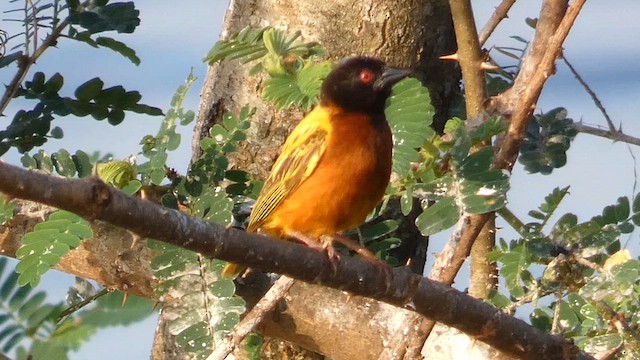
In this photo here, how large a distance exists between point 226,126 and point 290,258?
1187 millimetres

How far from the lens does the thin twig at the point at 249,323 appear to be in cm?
232

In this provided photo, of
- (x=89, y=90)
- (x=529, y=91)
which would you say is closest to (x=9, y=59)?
(x=89, y=90)

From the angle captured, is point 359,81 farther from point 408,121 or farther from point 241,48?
point 241,48

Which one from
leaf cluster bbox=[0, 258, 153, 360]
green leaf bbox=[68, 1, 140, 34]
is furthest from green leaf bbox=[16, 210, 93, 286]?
green leaf bbox=[68, 1, 140, 34]

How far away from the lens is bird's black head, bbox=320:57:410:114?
10.1ft

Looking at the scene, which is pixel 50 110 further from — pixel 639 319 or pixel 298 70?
pixel 639 319

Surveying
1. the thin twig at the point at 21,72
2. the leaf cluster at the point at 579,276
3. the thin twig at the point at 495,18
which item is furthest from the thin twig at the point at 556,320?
the thin twig at the point at 21,72

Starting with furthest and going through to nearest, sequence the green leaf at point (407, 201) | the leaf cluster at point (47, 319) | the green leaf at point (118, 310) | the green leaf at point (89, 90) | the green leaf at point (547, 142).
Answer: the green leaf at point (547, 142), the green leaf at point (118, 310), the green leaf at point (89, 90), the green leaf at point (407, 201), the leaf cluster at point (47, 319)

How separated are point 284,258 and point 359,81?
4.14 ft

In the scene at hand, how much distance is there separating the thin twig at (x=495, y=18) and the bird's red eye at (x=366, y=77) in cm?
41

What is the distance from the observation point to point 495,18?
3385mm

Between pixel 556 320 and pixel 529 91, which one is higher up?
pixel 529 91

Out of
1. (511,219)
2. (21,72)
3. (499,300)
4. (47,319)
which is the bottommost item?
(47,319)

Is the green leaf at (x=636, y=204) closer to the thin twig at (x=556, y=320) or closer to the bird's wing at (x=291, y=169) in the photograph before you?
the thin twig at (x=556, y=320)
